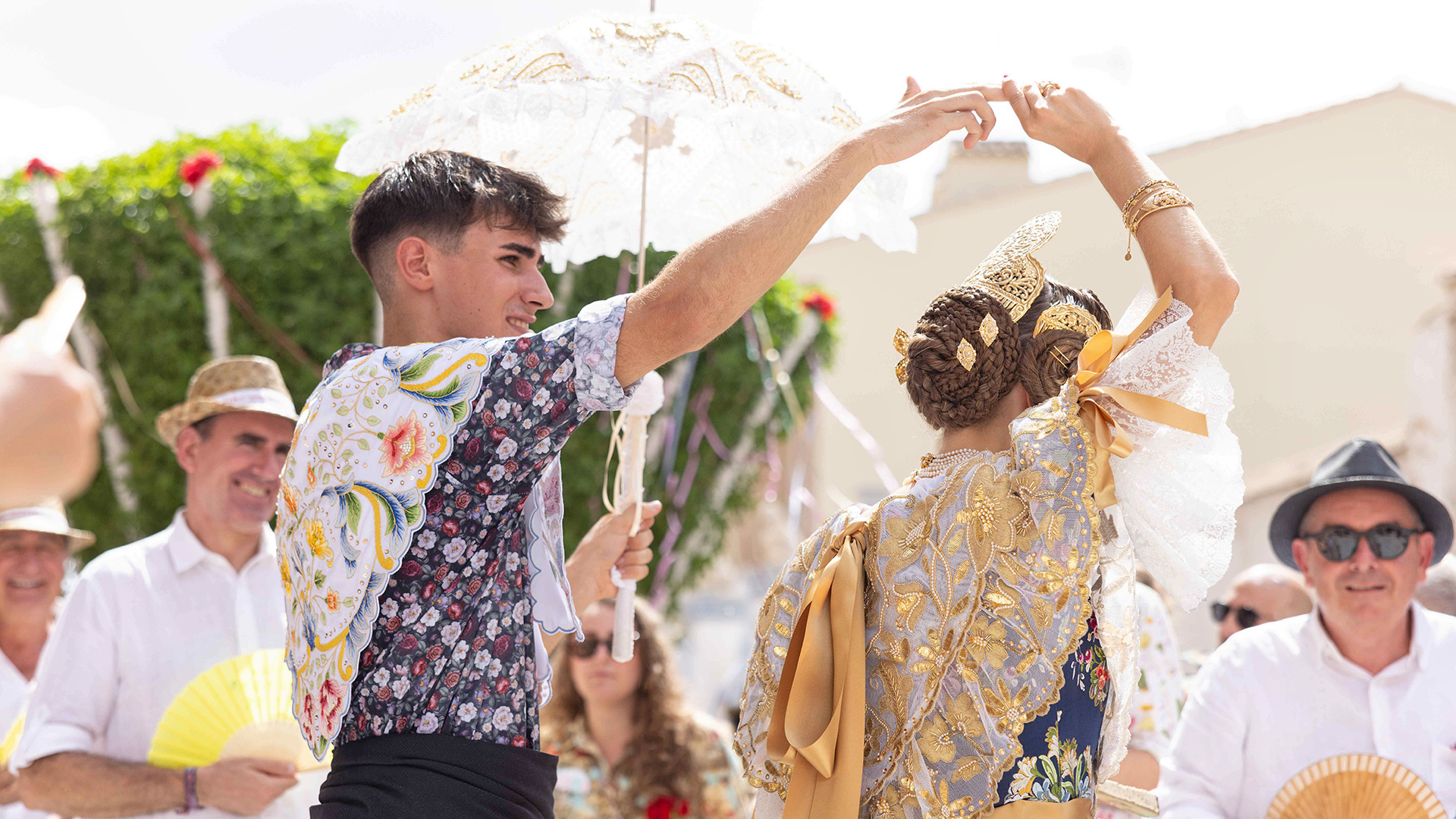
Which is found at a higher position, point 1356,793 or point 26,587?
point 26,587

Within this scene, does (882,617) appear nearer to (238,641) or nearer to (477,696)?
(477,696)

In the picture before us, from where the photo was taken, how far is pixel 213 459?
427cm

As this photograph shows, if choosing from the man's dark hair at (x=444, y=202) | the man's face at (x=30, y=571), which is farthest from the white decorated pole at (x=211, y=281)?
the man's dark hair at (x=444, y=202)

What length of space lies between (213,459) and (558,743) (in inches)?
66.9

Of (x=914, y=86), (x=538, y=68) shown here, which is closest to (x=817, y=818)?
(x=914, y=86)

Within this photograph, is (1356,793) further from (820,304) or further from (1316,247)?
(1316,247)

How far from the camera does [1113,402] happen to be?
216 cm

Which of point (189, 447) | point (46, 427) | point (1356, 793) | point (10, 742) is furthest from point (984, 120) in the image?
point (10, 742)

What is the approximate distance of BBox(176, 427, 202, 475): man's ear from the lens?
438 cm

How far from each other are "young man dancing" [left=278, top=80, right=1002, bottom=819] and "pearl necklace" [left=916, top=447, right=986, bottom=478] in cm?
50

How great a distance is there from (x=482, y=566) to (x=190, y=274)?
231 inches

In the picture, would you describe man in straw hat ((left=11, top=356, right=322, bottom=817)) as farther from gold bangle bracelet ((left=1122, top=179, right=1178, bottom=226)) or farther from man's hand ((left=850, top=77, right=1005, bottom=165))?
gold bangle bracelet ((left=1122, top=179, right=1178, bottom=226))

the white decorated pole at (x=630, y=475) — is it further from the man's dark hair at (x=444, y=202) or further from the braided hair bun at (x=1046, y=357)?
the braided hair bun at (x=1046, y=357)

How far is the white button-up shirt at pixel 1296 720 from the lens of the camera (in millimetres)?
3721
